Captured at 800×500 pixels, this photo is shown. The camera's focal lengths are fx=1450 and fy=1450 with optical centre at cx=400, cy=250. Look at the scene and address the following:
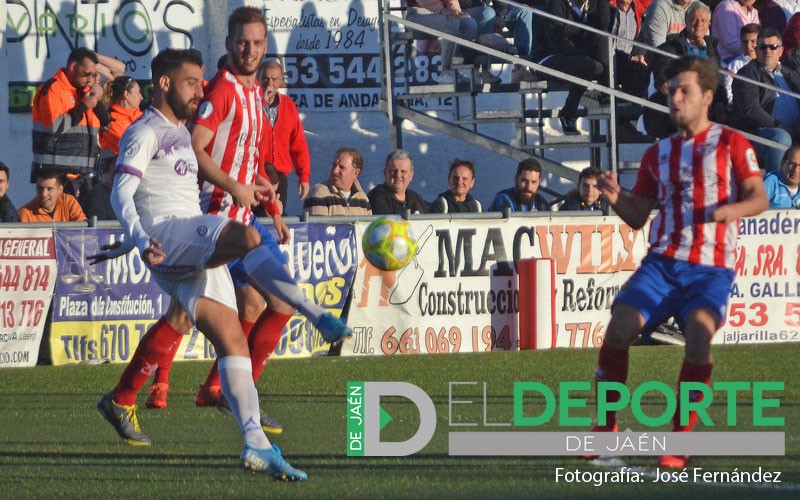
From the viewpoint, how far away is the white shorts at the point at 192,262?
684 cm

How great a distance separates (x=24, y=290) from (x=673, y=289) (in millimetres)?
7058

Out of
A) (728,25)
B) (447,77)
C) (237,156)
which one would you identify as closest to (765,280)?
(728,25)

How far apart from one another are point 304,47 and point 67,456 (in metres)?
11.3

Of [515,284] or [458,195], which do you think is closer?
[515,284]

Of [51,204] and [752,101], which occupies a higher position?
[752,101]

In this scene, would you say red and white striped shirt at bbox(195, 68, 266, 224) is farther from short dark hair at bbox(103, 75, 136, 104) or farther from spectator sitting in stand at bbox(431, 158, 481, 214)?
short dark hair at bbox(103, 75, 136, 104)

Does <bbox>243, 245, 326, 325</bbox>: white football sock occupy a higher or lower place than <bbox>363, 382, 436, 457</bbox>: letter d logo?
higher

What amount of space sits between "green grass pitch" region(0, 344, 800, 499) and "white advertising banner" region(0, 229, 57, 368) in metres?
0.43

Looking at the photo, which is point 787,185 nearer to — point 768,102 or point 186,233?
point 768,102

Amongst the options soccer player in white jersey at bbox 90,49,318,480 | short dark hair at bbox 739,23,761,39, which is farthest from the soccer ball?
short dark hair at bbox 739,23,761,39

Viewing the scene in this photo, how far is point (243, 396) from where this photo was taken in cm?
662

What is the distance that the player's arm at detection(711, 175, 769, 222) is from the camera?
696 cm

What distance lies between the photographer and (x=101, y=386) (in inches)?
432

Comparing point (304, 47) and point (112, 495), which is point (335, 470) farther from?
point (304, 47)
